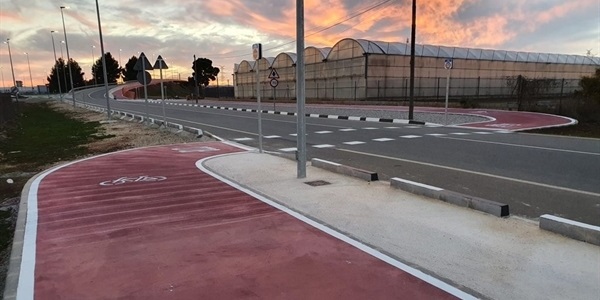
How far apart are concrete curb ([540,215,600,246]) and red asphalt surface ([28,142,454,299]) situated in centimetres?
216

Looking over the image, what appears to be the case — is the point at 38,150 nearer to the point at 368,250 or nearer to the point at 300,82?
the point at 300,82

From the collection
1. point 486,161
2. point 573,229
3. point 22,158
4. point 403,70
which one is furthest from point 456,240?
point 403,70

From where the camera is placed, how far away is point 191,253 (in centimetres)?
404

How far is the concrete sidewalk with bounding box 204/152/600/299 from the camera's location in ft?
11.4

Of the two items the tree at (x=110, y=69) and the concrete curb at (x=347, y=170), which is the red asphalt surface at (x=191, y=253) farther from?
the tree at (x=110, y=69)

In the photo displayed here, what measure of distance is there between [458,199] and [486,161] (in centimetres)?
428

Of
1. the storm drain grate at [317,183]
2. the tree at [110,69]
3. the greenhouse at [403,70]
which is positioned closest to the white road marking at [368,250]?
the storm drain grate at [317,183]

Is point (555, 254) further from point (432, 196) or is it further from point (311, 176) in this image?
point (311, 176)

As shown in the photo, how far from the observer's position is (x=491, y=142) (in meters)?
12.5

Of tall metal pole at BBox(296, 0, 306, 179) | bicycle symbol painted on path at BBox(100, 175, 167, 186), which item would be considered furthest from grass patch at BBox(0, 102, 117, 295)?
tall metal pole at BBox(296, 0, 306, 179)

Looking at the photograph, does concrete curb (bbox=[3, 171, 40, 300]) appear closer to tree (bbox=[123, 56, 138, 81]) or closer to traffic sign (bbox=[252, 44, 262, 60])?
traffic sign (bbox=[252, 44, 262, 60])

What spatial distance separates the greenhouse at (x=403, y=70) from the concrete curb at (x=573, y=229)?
31728 millimetres

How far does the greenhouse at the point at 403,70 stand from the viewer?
38.8 m

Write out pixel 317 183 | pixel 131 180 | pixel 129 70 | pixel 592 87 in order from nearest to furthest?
pixel 317 183 < pixel 131 180 < pixel 592 87 < pixel 129 70
